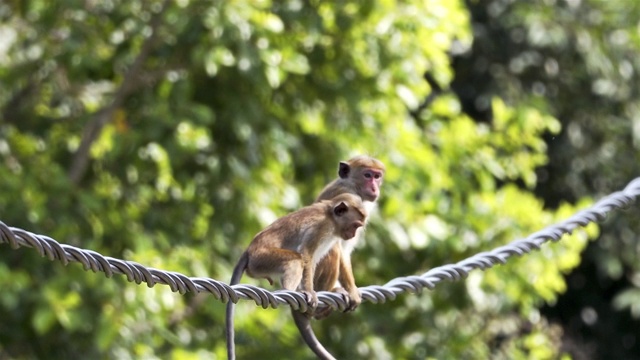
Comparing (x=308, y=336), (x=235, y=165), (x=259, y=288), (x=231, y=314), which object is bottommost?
(x=235, y=165)

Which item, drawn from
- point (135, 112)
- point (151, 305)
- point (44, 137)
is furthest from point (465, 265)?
point (44, 137)

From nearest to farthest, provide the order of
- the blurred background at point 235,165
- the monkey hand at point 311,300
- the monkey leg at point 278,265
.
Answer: the monkey hand at point 311,300
the monkey leg at point 278,265
the blurred background at point 235,165

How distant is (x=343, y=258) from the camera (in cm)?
624

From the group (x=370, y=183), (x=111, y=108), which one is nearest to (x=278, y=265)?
(x=370, y=183)

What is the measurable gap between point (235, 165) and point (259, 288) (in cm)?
432

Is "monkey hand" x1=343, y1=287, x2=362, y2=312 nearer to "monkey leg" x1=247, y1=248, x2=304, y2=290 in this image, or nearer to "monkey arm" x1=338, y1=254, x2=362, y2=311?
"monkey arm" x1=338, y1=254, x2=362, y2=311

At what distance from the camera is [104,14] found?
9188mm

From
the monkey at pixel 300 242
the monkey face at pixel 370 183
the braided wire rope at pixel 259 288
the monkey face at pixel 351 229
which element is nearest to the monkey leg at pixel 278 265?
the monkey at pixel 300 242

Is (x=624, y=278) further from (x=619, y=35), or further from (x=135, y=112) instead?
(x=135, y=112)

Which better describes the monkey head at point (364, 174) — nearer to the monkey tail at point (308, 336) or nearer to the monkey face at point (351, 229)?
the monkey face at point (351, 229)

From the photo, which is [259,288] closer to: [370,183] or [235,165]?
[370,183]

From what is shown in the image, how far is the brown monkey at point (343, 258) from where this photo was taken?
19.2ft

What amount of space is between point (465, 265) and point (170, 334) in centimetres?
333

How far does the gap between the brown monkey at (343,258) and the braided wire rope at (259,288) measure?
289mm
